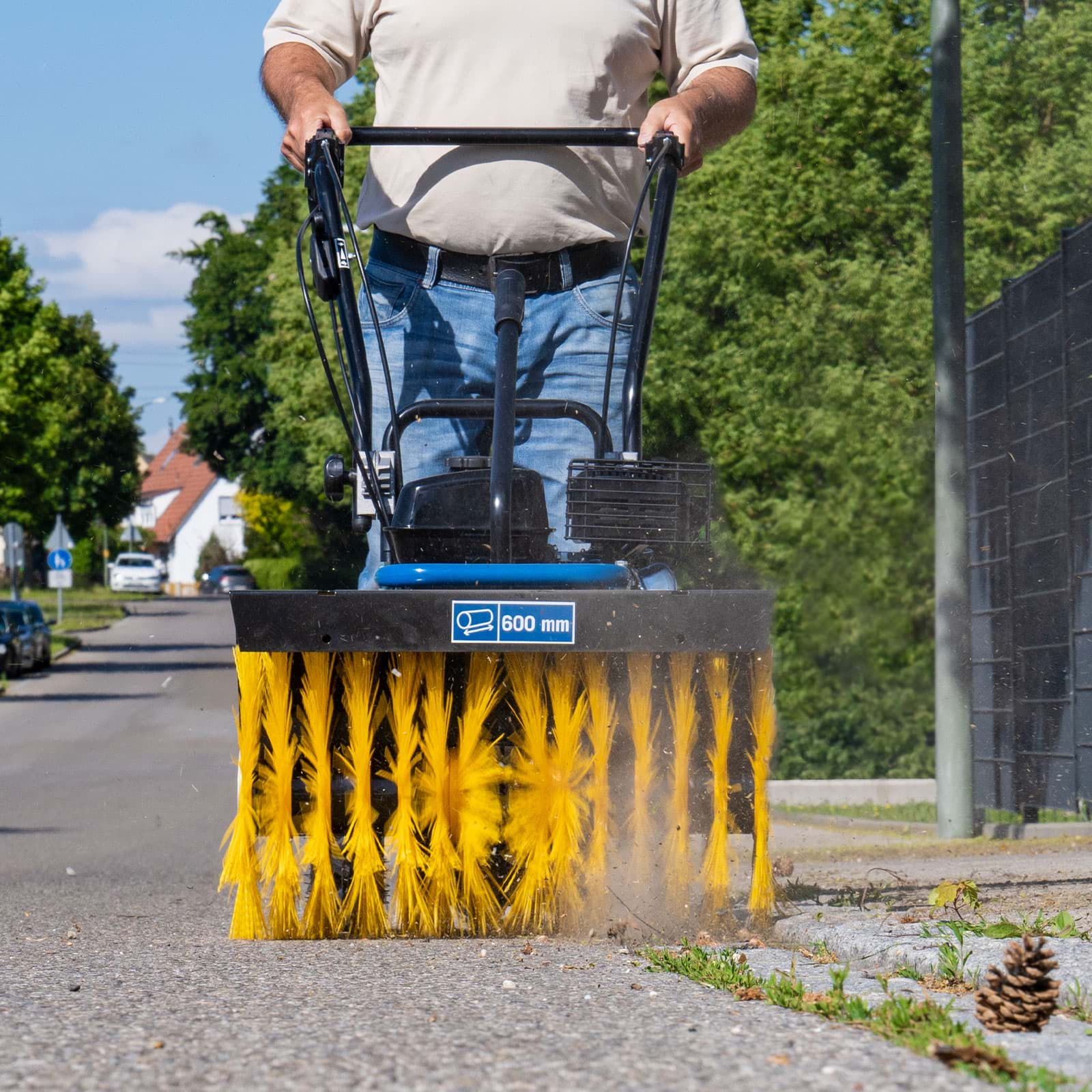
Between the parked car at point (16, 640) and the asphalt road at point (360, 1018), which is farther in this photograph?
the parked car at point (16, 640)

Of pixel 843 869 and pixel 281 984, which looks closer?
pixel 281 984

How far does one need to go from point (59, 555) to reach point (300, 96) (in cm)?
4022

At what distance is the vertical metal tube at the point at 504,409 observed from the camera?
4590mm

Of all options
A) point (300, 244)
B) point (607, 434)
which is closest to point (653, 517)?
point (607, 434)

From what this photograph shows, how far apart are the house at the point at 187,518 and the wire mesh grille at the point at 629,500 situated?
317 ft

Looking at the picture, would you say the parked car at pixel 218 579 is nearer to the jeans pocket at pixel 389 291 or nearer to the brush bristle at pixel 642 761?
the jeans pocket at pixel 389 291

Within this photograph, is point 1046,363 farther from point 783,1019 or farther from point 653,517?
point 783,1019

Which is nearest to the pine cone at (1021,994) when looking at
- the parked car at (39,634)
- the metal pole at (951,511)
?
the metal pole at (951,511)

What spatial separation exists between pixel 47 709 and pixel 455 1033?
23.1m

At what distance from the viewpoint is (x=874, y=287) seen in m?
24.5

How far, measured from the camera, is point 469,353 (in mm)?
5211

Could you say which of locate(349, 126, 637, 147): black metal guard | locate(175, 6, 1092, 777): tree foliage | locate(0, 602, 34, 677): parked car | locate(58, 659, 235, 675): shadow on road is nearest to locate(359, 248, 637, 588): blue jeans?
locate(349, 126, 637, 147): black metal guard

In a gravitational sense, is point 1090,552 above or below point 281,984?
above

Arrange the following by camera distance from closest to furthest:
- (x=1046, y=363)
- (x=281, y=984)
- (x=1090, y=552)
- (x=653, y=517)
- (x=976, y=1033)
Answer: (x=976, y=1033)
(x=281, y=984)
(x=653, y=517)
(x=1090, y=552)
(x=1046, y=363)
